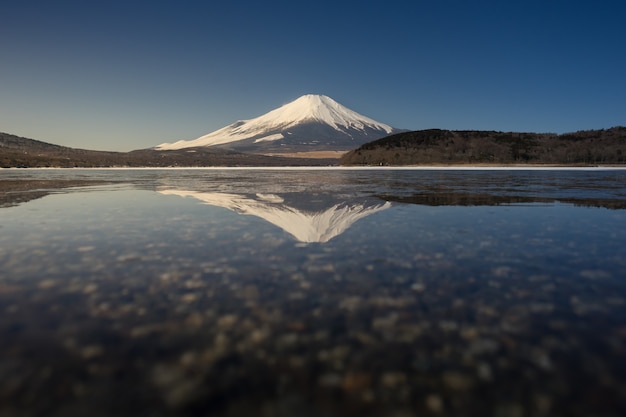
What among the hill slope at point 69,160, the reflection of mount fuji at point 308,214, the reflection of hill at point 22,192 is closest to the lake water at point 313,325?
the reflection of mount fuji at point 308,214

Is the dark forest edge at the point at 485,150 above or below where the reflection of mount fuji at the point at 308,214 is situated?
above

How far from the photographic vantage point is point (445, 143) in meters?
77.8

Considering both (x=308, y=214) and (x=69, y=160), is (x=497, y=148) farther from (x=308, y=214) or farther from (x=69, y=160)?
(x=69, y=160)

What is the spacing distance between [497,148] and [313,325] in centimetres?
8111

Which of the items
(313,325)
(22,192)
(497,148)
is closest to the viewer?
(313,325)

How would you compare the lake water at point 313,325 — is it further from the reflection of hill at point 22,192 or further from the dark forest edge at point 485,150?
the dark forest edge at point 485,150

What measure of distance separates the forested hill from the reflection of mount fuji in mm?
64636

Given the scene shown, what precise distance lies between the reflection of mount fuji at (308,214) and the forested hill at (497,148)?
64.6 metres

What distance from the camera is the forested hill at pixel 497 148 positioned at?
71312 millimetres

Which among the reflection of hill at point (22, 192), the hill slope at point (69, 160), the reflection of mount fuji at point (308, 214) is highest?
the hill slope at point (69, 160)

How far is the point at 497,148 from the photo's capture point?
246 ft

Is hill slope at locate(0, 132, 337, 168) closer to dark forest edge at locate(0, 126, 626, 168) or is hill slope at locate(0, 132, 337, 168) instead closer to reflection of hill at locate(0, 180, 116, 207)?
dark forest edge at locate(0, 126, 626, 168)

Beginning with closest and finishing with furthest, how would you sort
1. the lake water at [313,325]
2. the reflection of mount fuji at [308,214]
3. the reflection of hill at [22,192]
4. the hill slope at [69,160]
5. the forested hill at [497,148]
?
the lake water at [313,325] < the reflection of mount fuji at [308,214] < the reflection of hill at [22,192] < the forested hill at [497,148] < the hill slope at [69,160]

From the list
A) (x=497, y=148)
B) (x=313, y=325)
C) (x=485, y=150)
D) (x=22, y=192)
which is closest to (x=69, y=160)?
(x=22, y=192)
